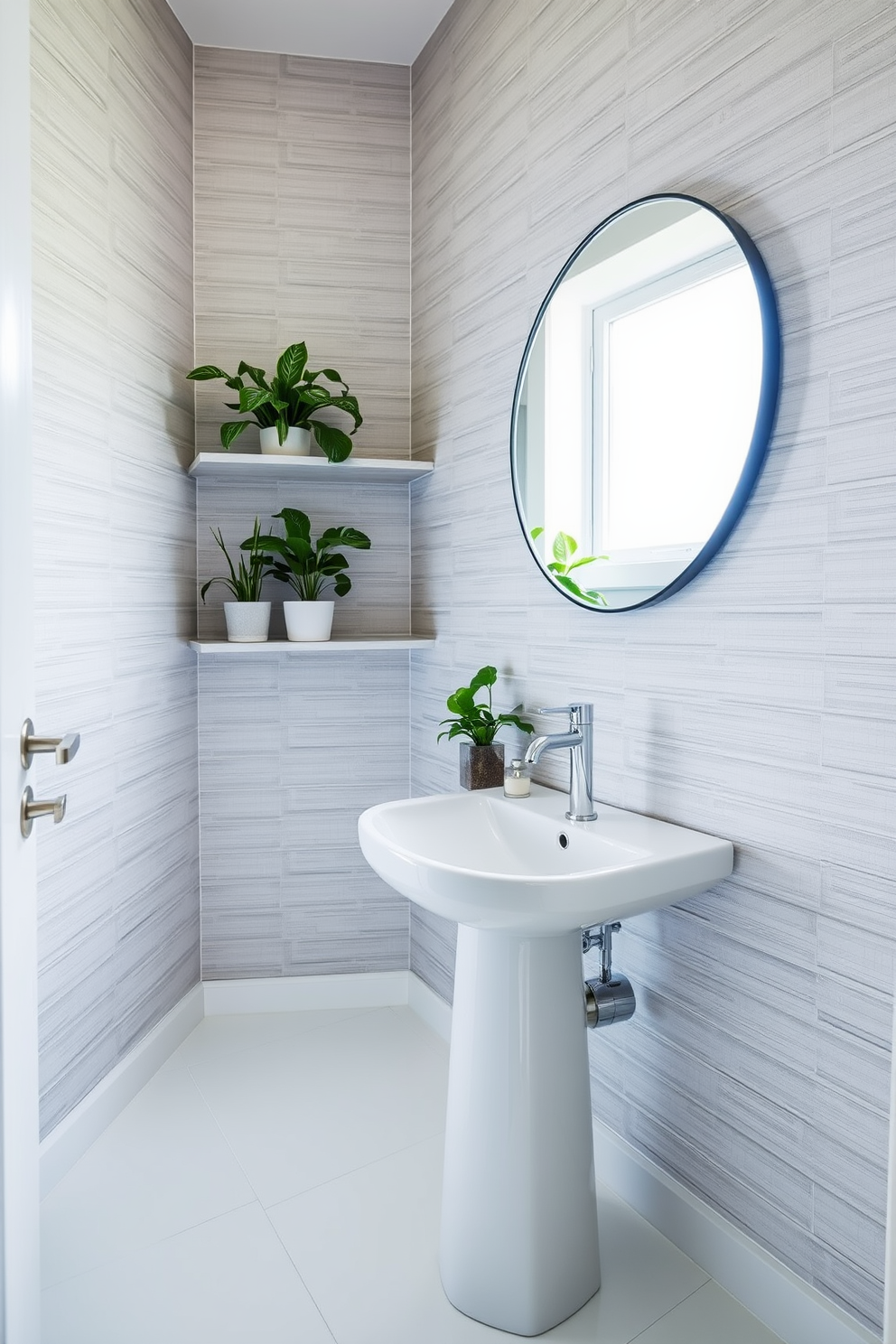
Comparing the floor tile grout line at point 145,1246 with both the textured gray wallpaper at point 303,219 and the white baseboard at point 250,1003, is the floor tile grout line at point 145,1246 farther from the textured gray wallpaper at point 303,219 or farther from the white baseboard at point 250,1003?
the textured gray wallpaper at point 303,219

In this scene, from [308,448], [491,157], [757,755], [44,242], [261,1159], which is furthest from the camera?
[308,448]

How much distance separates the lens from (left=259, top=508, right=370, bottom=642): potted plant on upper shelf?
88.9 inches

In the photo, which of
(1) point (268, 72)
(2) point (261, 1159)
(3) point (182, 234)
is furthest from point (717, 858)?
(1) point (268, 72)

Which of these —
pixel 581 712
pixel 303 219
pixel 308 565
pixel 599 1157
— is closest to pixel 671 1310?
pixel 599 1157

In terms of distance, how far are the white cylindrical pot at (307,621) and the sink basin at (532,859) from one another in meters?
0.73

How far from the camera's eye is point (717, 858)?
1.32 meters

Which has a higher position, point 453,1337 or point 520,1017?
point 520,1017

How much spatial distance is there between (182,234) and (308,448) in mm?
656

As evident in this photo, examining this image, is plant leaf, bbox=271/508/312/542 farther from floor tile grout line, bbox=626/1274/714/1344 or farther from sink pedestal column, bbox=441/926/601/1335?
floor tile grout line, bbox=626/1274/714/1344

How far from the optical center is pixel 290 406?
2.25 meters

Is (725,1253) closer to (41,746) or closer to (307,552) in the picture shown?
(41,746)

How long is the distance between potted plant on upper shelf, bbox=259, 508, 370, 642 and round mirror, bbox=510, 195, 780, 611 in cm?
63

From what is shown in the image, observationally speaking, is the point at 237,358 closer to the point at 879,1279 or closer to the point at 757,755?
the point at 757,755

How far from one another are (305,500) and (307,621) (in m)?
0.41
